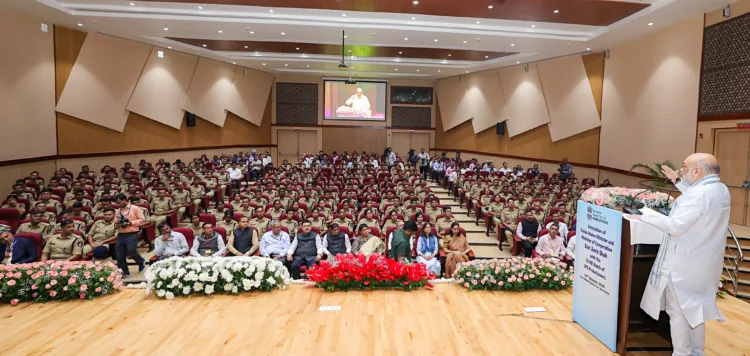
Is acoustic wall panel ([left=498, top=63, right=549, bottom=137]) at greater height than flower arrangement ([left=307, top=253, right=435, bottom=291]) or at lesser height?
greater

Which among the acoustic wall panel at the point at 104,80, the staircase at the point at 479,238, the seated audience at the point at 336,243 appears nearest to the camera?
the seated audience at the point at 336,243

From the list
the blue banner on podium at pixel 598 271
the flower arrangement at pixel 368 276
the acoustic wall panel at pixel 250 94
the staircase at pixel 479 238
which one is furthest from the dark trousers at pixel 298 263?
the acoustic wall panel at pixel 250 94

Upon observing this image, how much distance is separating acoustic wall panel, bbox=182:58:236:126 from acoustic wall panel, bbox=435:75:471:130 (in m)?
10.0

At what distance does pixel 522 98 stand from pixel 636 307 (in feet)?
50.0

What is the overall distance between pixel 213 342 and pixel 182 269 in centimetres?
130

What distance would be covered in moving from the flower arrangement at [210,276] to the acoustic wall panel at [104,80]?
1089 centimetres

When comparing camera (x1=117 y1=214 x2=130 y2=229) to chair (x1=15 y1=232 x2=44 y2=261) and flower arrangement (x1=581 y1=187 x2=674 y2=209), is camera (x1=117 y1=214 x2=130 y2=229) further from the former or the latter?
flower arrangement (x1=581 y1=187 x2=674 y2=209)

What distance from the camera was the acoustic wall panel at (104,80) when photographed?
13.0 m

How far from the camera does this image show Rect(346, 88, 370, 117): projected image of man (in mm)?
23312

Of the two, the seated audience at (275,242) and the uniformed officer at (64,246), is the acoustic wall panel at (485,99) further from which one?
the uniformed officer at (64,246)

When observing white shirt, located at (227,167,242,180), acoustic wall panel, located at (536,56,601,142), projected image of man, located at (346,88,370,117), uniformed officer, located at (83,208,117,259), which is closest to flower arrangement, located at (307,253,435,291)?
uniformed officer, located at (83,208,117,259)

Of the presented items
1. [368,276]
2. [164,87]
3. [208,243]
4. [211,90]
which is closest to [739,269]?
[368,276]

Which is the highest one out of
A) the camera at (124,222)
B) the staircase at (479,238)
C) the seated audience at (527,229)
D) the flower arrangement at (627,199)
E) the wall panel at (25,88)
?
the wall panel at (25,88)

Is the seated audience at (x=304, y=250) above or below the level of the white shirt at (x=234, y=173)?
below
